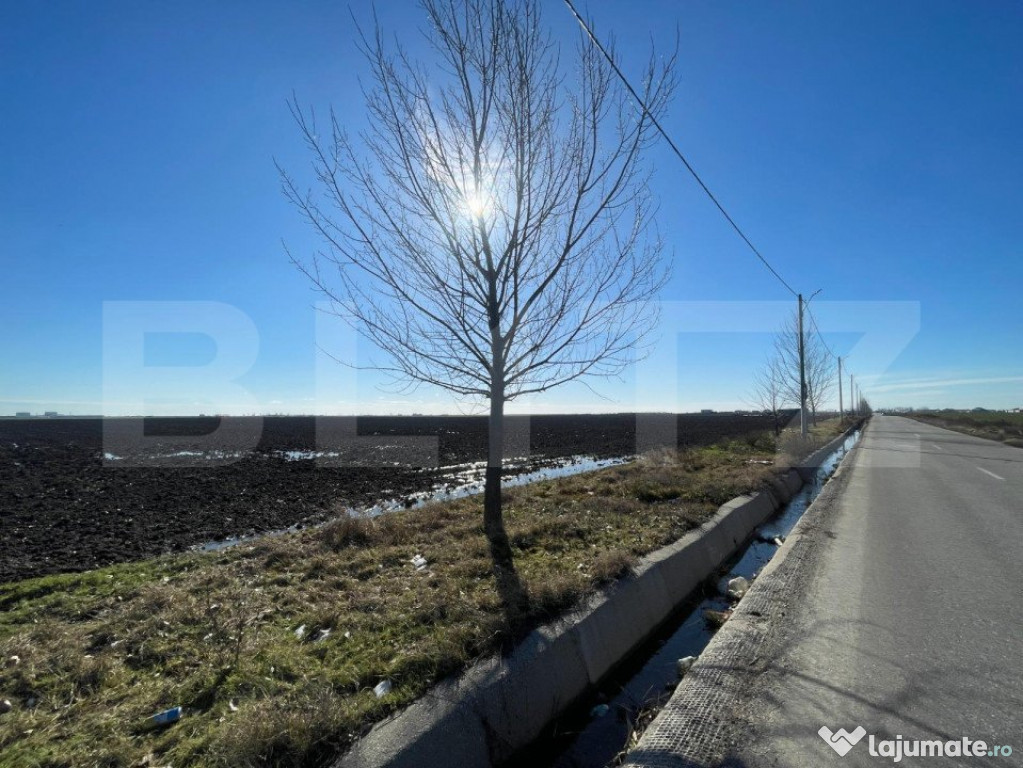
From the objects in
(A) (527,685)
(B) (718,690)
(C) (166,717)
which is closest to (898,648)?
(B) (718,690)

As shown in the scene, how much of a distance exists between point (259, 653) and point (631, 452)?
2430 cm

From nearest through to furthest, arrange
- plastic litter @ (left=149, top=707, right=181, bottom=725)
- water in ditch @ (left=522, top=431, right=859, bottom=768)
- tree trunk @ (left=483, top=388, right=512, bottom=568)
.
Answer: plastic litter @ (left=149, top=707, right=181, bottom=725)
water in ditch @ (left=522, top=431, right=859, bottom=768)
tree trunk @ (left=483, top=388, right=512, bottom=568)

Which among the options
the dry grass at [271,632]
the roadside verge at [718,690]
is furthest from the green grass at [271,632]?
the roadside verge at [718,690]

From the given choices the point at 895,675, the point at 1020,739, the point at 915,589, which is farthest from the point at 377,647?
the point at 915,589

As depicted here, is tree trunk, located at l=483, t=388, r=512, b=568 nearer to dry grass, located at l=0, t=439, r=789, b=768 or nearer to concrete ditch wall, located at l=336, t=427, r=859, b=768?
dry grass, located at l=0, t=439, r=789, b=768

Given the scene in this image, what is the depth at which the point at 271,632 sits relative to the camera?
430 cm

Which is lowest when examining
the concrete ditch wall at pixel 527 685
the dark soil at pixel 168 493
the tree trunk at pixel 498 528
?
the dark soil at pixel 168 493

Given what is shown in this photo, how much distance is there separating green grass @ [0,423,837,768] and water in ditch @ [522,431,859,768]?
650 mm

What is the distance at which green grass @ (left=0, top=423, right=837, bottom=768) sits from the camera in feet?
9.37

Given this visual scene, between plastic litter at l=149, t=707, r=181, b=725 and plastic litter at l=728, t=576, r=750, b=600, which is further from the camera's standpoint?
plastic litter at l=728, t=576, r=750, b=600

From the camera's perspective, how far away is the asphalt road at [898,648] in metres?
2.87

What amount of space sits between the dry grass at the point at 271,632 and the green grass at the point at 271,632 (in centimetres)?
1

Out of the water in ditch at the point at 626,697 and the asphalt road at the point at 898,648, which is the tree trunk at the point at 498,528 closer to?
the water in ditch at the point at 626,697

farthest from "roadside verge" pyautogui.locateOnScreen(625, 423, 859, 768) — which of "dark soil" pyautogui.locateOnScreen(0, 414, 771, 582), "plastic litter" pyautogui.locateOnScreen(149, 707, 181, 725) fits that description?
"dark soil" pyautogui.locateOnScreen(0, 414, 771, 582)
